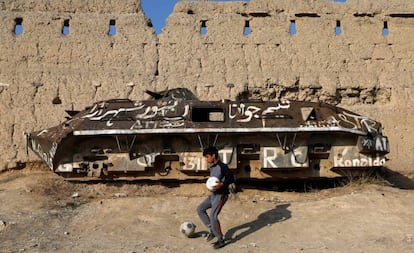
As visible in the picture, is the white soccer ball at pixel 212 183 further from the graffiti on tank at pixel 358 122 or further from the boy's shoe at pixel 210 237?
the graffiti on tank at pixel 358 122

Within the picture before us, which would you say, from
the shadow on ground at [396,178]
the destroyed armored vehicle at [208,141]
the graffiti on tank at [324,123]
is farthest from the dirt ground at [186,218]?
the shadow on ground at [396,178]

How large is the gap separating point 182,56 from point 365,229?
261 inches

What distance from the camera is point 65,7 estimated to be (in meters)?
11.3

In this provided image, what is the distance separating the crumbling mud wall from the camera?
35.1 feet

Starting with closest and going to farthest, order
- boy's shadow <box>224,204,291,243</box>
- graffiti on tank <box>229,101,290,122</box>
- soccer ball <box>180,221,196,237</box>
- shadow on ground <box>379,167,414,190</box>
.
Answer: soccer ball <box>180,221,196,237</box> → boy's shadow <box>224,204,291,243</box> → graffiti on tank <box>229,101,290,122</box> → shadow on ground <box>379,167,414,190</box>

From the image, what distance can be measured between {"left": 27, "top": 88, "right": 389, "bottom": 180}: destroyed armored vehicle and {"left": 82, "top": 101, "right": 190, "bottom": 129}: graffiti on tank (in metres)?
0.02

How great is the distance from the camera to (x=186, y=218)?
6.71 m

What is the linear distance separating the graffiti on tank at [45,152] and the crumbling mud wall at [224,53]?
2.08m

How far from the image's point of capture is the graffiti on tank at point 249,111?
788 cm

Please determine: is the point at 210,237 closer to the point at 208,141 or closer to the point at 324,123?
the point at 208,141

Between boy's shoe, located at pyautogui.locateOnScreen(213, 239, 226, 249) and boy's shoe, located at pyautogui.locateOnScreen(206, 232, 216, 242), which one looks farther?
boy's shoe, located at pyautogui.locateOnScreen(206, 232, 216, 242)

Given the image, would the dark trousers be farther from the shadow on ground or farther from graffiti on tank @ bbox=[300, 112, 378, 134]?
the shadow on ground

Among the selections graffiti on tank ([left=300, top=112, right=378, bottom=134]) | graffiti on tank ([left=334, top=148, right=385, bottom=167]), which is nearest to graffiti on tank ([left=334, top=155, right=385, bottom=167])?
graffiti on tank ([left=334, top=148, right=385, bottom=167])

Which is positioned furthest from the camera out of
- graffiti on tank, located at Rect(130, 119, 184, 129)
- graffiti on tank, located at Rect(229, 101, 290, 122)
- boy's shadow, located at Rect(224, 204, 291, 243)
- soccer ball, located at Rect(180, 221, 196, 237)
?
graffiti on tank, located at Rect(229, 101, 290, 122)
